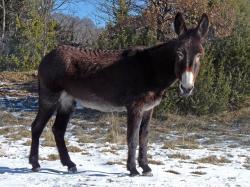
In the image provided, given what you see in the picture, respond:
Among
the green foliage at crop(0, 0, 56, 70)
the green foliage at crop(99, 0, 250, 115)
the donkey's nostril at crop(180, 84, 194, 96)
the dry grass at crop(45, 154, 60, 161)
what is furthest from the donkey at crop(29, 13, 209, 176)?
the green foliage at crop(0, 0, 56, 70)

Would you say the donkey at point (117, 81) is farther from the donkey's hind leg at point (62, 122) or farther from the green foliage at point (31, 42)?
the green foliage at point (31, 42)

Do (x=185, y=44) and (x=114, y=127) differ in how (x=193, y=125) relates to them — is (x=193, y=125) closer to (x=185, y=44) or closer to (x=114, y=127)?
(x=114, y=127)

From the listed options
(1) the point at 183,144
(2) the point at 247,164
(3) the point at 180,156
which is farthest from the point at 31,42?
(2) the point at 247,164

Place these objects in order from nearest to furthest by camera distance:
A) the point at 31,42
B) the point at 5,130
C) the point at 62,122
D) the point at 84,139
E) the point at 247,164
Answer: the point at 62,122 < the point at 247,164 < the point at 84,139 < the point at 5,130 < the point at 31,42

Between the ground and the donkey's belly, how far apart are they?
86 centimetres

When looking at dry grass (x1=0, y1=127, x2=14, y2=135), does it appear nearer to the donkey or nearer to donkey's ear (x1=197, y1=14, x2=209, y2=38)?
the donkey

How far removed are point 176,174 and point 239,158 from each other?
2.37 m

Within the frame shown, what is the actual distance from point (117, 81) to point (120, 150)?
274 centimetres

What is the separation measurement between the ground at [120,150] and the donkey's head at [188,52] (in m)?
1.29

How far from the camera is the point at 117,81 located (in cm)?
650

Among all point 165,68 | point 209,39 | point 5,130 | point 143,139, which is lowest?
point 5,130

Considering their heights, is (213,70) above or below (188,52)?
above

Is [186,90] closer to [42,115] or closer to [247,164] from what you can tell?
[42,115]

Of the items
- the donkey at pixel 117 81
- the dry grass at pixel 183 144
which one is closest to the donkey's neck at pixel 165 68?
the donkey at pixel 117 81
